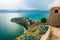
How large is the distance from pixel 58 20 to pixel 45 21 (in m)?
3.61

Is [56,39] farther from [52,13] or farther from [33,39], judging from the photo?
[52,13]

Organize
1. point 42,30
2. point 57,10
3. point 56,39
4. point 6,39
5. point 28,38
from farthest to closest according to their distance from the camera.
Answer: point 6,39
point 57,10
point 42,30
point 56,39
point 28,38

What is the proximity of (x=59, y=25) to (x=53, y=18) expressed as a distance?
57.5 inches

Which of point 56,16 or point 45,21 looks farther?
point 45,21

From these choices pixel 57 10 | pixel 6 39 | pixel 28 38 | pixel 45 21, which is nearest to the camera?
pixel 28 38

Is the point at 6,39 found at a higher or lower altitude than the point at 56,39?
lower

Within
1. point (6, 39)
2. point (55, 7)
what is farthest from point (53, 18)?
point (6, 39)

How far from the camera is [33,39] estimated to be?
8945 millimetres

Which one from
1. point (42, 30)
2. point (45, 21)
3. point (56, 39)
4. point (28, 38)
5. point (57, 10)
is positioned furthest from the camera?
Answer: point (45, 21)

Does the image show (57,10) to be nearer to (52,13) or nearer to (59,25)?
(52,13)

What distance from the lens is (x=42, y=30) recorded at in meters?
13.6

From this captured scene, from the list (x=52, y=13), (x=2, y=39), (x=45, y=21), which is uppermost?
(x=52, y=13)

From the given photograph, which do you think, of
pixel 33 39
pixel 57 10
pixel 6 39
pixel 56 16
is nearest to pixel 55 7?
pixel 57 10

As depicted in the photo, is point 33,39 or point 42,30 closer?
point 33,39
